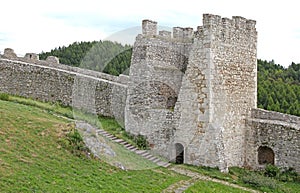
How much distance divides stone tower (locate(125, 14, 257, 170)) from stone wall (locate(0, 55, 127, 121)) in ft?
9.80

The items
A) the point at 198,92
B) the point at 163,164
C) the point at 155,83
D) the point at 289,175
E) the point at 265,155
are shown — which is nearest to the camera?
Result: the point at 163,164

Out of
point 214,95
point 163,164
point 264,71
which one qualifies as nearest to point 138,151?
point 163,164

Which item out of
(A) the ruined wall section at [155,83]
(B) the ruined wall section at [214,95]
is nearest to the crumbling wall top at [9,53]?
(A) the ruined wall section at [155,83]

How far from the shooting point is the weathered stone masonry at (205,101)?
18.9 m

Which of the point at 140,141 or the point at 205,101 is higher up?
the point at 205,101

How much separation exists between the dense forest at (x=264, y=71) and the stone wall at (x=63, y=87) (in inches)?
267

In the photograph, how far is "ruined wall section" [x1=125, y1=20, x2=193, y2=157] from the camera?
19828 mm

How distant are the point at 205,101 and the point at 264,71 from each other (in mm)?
26439

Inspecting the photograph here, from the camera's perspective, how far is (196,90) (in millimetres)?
19000

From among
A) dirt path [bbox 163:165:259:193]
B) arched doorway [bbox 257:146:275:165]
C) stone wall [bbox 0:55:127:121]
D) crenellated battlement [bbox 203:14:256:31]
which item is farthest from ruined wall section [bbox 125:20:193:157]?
arched doorway [bbox 257:146:275:165]

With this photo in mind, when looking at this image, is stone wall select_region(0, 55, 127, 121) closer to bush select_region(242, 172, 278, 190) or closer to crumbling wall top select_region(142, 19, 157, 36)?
crumbling wall top select_region(142, 19, 157, 36)

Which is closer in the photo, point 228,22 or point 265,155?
point 228,22

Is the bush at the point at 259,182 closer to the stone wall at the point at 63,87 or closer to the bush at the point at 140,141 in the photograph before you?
the bush at the point at 140,141

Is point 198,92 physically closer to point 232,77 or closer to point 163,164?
point 232,77
